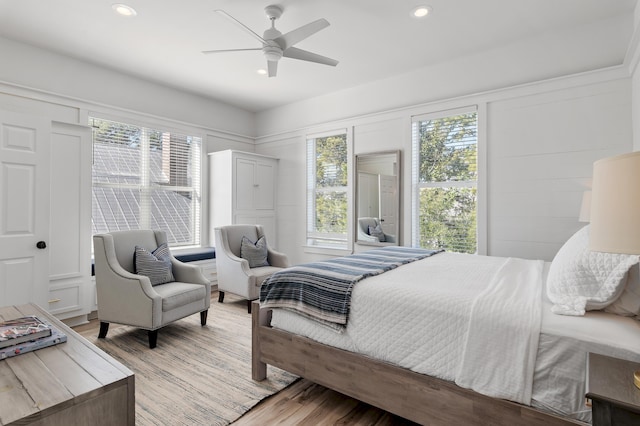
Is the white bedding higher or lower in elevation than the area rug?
higher

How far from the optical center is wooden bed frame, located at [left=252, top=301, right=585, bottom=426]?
1.37 m

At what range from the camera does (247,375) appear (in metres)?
2.34

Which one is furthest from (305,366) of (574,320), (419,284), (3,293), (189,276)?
(3,293)

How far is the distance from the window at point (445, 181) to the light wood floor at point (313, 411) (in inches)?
91.7

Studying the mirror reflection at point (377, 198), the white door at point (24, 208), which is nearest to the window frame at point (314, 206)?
the mirror reflection at point (377, 198)

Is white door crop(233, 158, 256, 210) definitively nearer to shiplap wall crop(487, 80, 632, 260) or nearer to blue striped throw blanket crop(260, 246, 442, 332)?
blue striped throw blanket crop(260, 246, 442, 332)

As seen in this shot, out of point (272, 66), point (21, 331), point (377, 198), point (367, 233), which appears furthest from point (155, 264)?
point (377, 198)

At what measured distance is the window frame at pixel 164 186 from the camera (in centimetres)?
407

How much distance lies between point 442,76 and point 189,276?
11.7 feet

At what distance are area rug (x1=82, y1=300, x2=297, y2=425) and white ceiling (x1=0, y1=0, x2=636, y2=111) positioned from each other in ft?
9.37

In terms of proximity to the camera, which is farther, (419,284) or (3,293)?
(3,293)

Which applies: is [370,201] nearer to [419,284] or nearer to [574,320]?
[419,284]

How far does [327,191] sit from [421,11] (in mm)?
2652

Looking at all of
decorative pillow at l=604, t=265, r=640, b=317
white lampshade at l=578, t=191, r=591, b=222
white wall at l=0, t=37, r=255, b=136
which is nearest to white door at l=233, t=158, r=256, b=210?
white wall at l=0, t=37, r=255, b=136
